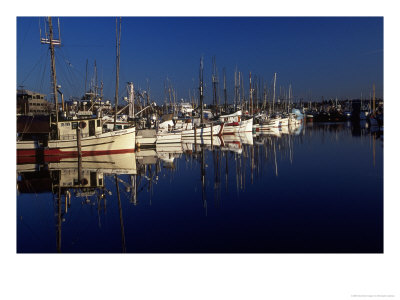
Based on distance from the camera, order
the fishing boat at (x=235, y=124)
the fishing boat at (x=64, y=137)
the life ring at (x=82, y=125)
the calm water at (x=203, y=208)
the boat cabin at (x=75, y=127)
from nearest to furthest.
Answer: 1. the calm water at (x=203, y=208)
2. the fishing boat at (x=64, y=137)
3. the boat cabin at (x=75, y=127)
4. the life ring at (x=82, y=125)
5. the fishing boat at (x=235, y=124)

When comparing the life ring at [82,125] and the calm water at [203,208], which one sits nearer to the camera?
the calm water at [203,208]

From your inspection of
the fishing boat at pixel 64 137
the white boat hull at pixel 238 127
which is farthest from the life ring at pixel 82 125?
the white boat hull at pixel 238 127

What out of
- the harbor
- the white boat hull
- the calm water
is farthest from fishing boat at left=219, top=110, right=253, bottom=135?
the calm water

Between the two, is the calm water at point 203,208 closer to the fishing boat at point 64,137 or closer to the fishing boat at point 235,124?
A: the fishing boat at point 64,137

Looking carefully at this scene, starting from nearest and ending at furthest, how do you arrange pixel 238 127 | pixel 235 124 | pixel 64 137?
pixel 64 137 → pixel 235 124 → pixel 238 127

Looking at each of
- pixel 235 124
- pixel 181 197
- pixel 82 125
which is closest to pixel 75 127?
pixel 82 125

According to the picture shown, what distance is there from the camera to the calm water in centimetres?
860

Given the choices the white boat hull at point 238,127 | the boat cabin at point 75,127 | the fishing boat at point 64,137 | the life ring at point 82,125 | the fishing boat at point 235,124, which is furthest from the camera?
the fishing boat at point 235,124

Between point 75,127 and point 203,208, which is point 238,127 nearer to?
point 75,127

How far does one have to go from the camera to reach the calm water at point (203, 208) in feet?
28.2

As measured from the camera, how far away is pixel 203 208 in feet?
38.4
